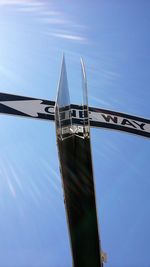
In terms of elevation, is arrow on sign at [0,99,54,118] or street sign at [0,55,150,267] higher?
arrow on sign at [0,99,54,118]

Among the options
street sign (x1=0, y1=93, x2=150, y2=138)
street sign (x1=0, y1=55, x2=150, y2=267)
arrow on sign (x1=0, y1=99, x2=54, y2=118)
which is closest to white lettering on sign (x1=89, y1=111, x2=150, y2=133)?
street sign (x1=0, y1=93, x2=150, y2=138)

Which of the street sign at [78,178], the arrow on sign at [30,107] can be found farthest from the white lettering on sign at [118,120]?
the street sign at [78,178]

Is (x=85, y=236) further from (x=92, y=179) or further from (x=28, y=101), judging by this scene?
(x=28, y=101)

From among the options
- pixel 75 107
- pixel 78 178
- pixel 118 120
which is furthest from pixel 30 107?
pixel 78 178

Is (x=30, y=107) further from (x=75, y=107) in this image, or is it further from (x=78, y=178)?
(x=78, y=178)

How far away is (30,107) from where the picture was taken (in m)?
9.92

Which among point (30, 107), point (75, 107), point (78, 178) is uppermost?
point (30, 107)

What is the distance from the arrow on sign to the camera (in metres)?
9.73

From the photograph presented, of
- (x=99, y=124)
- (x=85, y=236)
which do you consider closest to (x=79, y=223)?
(x=85, y=236)

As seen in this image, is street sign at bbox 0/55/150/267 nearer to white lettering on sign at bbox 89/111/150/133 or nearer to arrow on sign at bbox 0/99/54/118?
arrow on sign at bbox 0/99/54/118

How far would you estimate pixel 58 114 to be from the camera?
617 centimetres

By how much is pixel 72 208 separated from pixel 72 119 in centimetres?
199

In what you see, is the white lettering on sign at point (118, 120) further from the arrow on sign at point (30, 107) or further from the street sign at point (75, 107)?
the arrow on sign at point (30, 107)

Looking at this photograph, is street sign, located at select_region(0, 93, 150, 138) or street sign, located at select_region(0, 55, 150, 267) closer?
street sign, located at select_region(0, 55, 150, 267)
